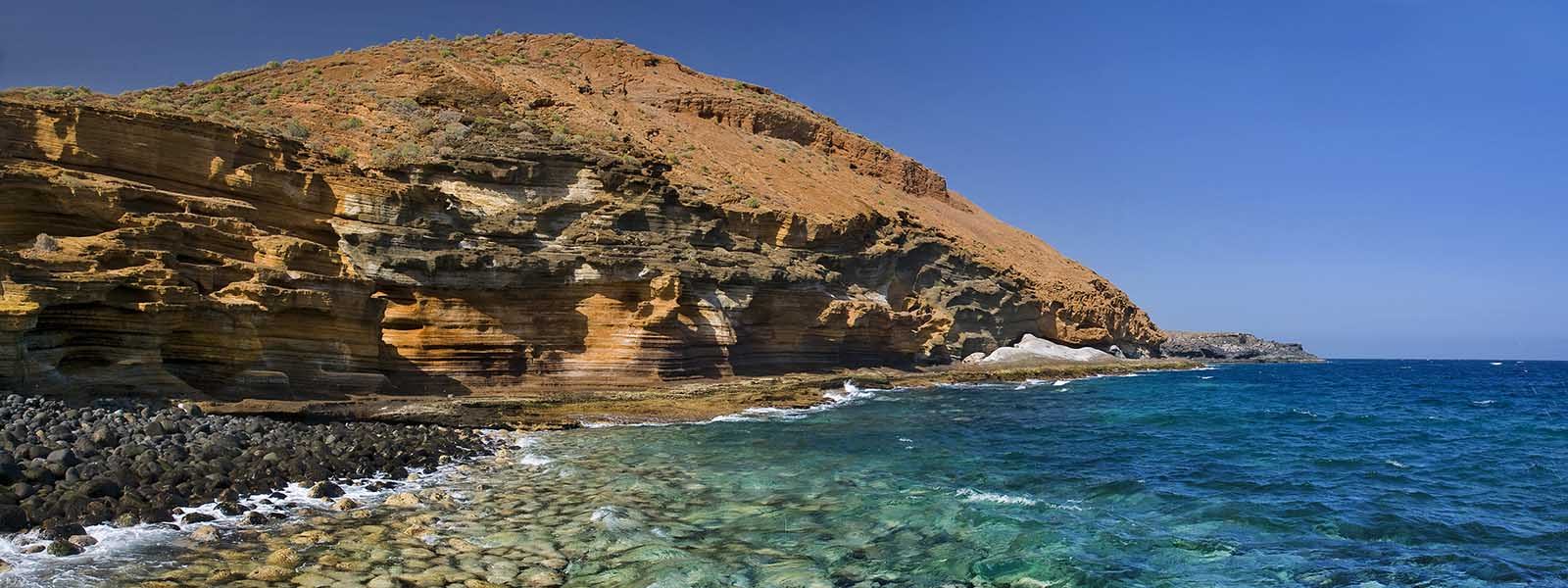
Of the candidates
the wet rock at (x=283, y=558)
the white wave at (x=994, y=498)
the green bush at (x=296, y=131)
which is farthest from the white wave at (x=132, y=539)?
the green bush at (x=296, y=131)

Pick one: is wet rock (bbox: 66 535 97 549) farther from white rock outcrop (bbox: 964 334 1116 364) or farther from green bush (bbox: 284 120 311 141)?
white rock outcrop (bbox: 964 334 1116 364)

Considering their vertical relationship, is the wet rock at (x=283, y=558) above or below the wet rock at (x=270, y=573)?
above

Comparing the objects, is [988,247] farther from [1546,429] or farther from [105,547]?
[105,547]

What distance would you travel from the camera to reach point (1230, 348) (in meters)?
109

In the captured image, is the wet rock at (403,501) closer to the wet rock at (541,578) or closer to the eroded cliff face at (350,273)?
the wet rock at (541,578)

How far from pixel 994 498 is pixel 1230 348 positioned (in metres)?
109

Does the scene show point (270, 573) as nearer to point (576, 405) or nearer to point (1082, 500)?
point (1082, 500)

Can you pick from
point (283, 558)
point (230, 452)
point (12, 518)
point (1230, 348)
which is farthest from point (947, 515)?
point (1230, 348)

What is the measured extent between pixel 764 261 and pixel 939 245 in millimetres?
22997

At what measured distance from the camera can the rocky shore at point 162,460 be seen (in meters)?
9.74

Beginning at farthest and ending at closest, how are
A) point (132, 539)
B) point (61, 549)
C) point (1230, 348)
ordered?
point (1230, 348), point (132, 539), point (61, 549)

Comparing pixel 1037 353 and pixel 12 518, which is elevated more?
pixel 1037 353

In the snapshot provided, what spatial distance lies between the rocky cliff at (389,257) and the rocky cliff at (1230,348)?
60028mm

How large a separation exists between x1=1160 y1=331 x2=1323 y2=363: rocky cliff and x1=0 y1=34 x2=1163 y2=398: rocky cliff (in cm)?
6003
